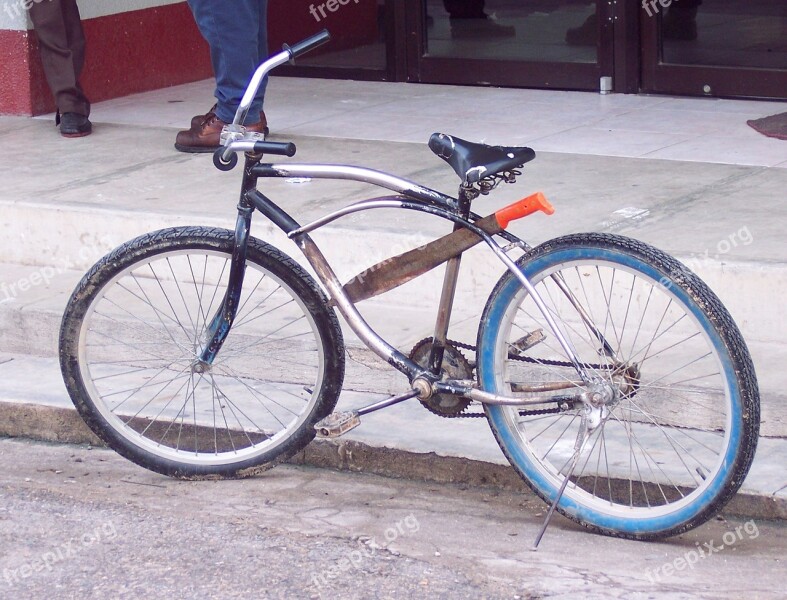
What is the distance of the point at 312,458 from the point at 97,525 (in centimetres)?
72

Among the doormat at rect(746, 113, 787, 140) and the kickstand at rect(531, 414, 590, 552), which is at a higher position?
the doormat at rect(746, 113, 787, 140)

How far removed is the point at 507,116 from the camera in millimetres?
7504

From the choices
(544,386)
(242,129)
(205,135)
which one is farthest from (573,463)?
(205,135)

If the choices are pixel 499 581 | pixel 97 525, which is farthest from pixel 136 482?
pixel 499 581

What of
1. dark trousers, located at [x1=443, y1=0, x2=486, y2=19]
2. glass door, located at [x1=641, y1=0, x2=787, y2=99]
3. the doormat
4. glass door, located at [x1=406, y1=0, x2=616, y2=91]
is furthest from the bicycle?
dark trousers, located at [x1=443, y1=0, x2=486, y2=19]

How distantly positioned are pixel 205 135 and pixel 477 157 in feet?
11.5

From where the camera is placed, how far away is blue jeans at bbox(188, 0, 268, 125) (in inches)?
254

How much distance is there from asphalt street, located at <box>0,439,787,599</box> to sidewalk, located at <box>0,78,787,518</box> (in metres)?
0.18

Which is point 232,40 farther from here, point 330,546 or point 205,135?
point 330,546

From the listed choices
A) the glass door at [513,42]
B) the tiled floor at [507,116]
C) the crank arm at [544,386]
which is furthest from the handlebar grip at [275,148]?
the glass door at [513,42]

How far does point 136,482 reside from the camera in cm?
417

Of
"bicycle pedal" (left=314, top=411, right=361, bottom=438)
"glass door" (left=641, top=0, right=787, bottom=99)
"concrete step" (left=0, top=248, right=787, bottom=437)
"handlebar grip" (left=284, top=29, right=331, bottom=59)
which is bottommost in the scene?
"concrete step" (left=0, top=248, right=787, bottom=437)

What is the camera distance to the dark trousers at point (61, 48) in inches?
294

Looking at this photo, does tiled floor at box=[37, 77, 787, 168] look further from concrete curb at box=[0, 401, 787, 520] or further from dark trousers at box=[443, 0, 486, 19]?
concrete curb at box=[0, 401, 787, 520]
